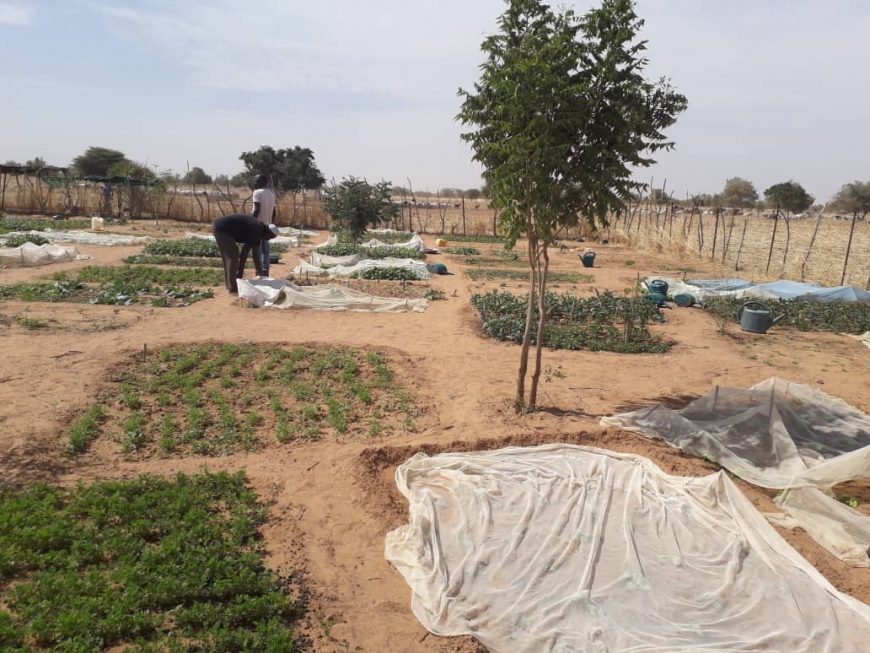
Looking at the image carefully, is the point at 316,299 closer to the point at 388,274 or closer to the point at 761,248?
the point at 388,274

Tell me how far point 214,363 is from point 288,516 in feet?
11.6

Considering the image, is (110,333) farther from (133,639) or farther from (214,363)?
(133,639)

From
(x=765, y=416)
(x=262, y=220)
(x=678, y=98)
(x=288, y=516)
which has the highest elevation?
(x=678, y=98)

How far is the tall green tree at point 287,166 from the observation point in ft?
152

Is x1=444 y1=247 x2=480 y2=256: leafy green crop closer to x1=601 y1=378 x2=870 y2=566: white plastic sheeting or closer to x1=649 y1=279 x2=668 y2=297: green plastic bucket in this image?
x1=649 y1=279 x2=668 y2=297: green plastic bucket

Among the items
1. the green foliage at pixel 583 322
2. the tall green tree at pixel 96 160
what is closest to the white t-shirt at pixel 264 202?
the green foliage at pixel 583 322

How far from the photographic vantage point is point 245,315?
982 centimetres

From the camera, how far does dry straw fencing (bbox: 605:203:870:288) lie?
55.0 feet

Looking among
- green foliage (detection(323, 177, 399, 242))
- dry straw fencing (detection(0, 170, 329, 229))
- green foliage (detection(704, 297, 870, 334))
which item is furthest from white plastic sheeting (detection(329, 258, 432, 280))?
dry straw fencing (detection(0, 170, 329, 229))

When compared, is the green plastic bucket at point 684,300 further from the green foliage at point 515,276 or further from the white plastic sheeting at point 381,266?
the white plastic sheeting at point 381,266

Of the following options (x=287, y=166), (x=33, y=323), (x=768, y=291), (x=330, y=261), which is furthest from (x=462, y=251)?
(x=287, y=166)

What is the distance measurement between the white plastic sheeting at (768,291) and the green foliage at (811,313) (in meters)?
0.34

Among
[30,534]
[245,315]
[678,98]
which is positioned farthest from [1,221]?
[678,98]

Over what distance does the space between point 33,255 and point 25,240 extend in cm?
316
